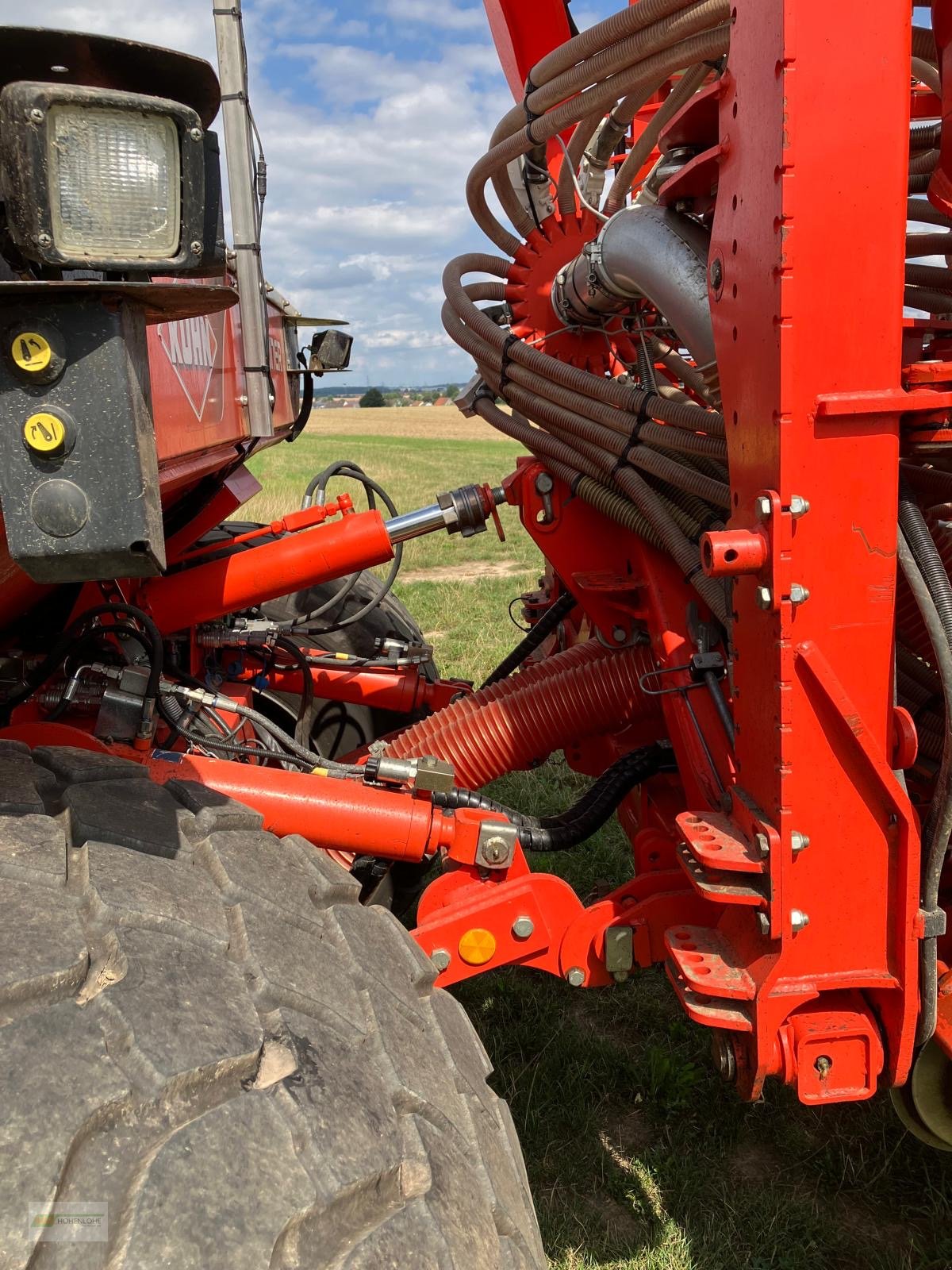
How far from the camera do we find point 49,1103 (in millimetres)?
956

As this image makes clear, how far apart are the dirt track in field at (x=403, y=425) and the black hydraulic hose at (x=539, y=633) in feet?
113

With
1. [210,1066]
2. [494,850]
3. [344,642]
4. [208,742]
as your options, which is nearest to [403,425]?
[344,642]

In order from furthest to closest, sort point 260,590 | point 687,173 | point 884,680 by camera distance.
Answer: point 260,590
point 687,173
point 884,680

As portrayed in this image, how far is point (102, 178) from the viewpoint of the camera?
0.81 metres

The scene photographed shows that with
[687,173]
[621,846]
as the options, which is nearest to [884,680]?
[687,173]

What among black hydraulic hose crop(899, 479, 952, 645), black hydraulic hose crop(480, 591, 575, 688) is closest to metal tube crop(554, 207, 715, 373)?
black hydraulic hose crop(899, 479, 952, 645)

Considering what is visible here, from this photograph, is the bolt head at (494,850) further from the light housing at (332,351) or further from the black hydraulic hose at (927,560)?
the light housing at (332,351)

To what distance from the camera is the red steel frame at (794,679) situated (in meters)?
1.37

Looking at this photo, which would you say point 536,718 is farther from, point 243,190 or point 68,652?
point 243,190

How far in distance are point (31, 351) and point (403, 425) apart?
1868 inches

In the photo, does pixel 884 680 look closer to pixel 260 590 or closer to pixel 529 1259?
pixel 529 1259

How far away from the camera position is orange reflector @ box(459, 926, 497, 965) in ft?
6.25

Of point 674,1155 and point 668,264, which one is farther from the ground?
point 668,264

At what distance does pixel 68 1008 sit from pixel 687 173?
5.14ft
